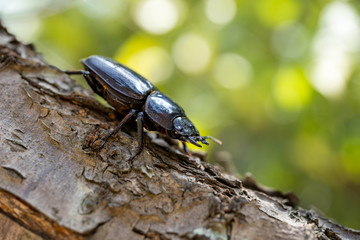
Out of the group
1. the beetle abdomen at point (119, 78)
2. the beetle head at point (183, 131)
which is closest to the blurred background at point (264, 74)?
the beetle abdomen at point (119, 78)

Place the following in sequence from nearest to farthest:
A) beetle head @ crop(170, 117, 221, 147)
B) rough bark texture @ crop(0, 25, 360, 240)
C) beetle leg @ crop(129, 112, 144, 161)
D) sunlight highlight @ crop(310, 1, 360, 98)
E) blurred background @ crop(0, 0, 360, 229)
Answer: rough bark texture @ crop(0, 25, 360, 240) < beetle leg @ crop(129, 112, 144, 161) < beetle head @ crop(170, 117, 221, 147) < sunlight highlight @ crop(310, 1, 360, 98) < blurred background @ crop(0, 0, 360, 229)

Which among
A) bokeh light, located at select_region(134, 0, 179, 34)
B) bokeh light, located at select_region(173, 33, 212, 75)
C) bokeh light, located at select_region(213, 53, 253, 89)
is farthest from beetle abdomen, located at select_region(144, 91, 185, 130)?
bokeh light, located at select_region(134, 0, 179, 34)

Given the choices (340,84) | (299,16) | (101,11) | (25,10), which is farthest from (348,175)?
(25,10)

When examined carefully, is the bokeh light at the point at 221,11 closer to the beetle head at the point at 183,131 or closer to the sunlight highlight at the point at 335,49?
the sunlight highlight at the point at 335,49

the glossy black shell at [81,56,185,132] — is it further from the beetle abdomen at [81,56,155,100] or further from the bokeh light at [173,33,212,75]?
the bokeh light at [173,33,212,75]

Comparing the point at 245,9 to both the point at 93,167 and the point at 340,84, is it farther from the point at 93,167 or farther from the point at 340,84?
the point at 93,167

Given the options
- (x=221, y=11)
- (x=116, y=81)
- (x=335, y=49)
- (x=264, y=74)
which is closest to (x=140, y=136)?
(x=116, y=81)
